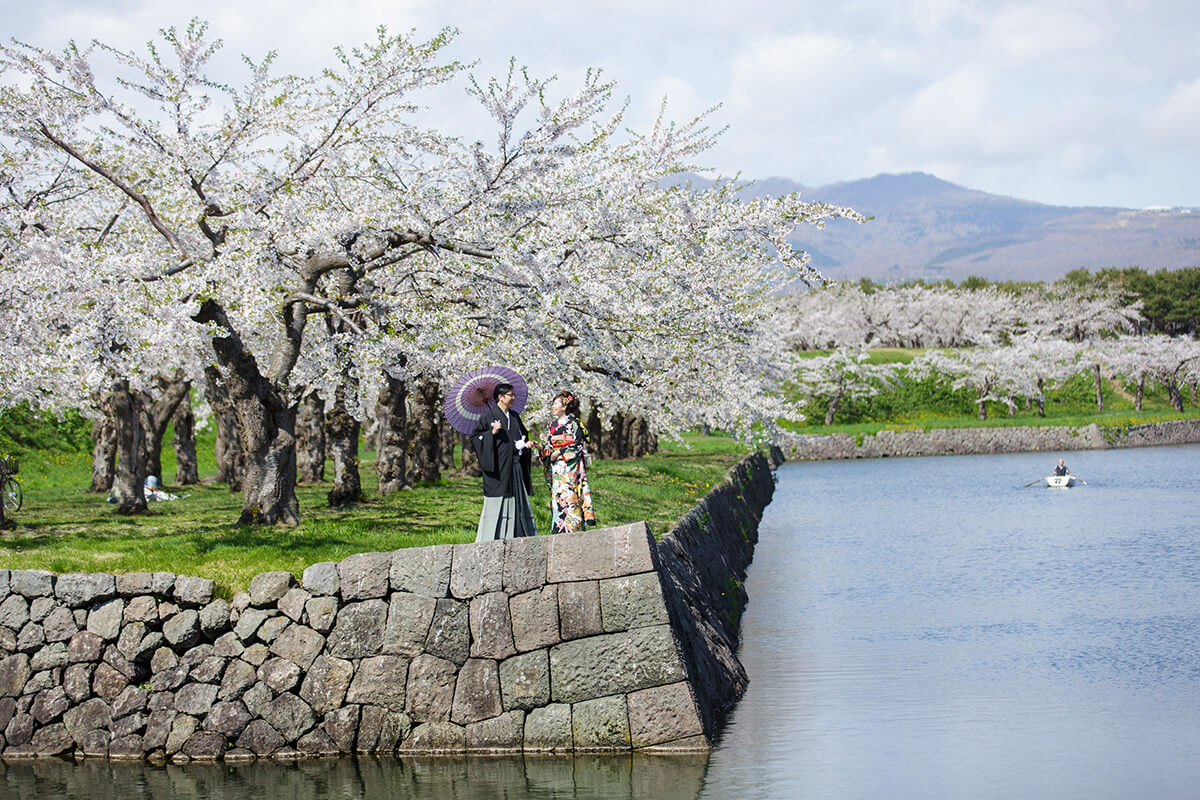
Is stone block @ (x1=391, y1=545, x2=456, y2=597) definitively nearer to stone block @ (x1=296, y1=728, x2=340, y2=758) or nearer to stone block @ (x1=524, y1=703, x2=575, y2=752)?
stone block @ (x1=524, y1=703, x2=575, y2=752)

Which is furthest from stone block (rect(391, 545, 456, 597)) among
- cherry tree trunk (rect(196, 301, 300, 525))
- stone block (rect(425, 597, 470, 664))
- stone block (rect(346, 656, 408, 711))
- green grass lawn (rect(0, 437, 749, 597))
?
cherry tree trunk (rect(196, 301, 300, 525))

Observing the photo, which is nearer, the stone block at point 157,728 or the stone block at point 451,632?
the stone block at point 451,632

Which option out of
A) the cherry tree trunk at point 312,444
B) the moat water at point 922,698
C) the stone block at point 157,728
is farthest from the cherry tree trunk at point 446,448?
the stone block at point 157,728

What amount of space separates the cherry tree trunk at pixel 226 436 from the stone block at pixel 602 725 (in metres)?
14.8

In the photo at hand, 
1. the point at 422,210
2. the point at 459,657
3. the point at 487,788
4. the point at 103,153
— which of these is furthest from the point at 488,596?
the point at 103,153

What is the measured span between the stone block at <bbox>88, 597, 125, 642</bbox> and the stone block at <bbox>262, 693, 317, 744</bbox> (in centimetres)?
187

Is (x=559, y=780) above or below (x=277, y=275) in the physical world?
below

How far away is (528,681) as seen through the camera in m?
10.8

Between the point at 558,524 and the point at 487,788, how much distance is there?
4051 millimetres

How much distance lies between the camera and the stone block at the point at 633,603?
1057cm

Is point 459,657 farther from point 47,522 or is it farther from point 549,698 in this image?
point 47,522

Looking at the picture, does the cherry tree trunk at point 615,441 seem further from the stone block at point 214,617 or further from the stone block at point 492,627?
the stone block at point 492,627

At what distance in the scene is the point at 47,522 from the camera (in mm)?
18344

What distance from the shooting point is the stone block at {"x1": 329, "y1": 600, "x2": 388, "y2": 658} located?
1119cm
